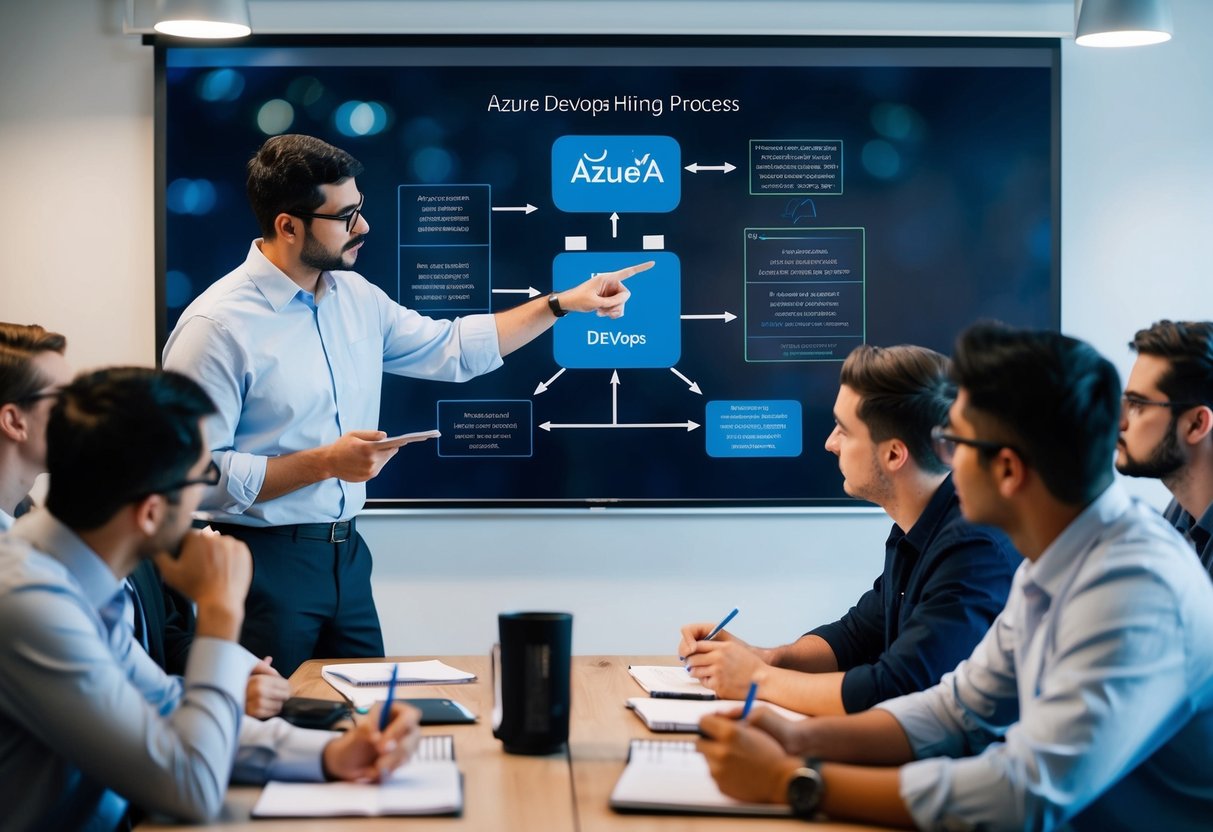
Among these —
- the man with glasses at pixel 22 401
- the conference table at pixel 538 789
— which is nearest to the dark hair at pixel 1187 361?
the conference table at pixel 538 789

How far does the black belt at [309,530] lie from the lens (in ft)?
9.61

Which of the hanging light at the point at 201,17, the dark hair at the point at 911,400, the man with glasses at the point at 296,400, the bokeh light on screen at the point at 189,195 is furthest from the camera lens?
the bokeh light on screen at the point at 189,195

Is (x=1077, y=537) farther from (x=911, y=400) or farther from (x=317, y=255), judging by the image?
(x=317, y=255)

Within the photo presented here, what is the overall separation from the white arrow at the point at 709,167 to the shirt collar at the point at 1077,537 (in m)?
2.54

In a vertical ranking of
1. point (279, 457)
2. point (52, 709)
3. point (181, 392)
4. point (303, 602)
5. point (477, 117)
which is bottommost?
point (303, 602)

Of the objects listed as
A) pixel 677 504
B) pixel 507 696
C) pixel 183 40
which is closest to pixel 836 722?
pixel 507 696

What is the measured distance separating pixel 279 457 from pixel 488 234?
1.35m

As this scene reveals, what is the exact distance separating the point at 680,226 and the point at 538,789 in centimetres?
263

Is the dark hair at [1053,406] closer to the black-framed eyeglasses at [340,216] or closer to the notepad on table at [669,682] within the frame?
the notepad on table at [669,682]

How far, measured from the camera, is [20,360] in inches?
90.8

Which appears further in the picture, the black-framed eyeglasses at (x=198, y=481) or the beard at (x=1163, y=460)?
the beard at (x=1163, y=460)

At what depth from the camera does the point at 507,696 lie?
1.76m

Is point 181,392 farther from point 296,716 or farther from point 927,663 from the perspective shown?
point 927,663

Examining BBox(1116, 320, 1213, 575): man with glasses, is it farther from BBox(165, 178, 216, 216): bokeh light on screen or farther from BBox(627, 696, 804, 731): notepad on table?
BBox(165, 178, 216, 216): bokeh light on screen
